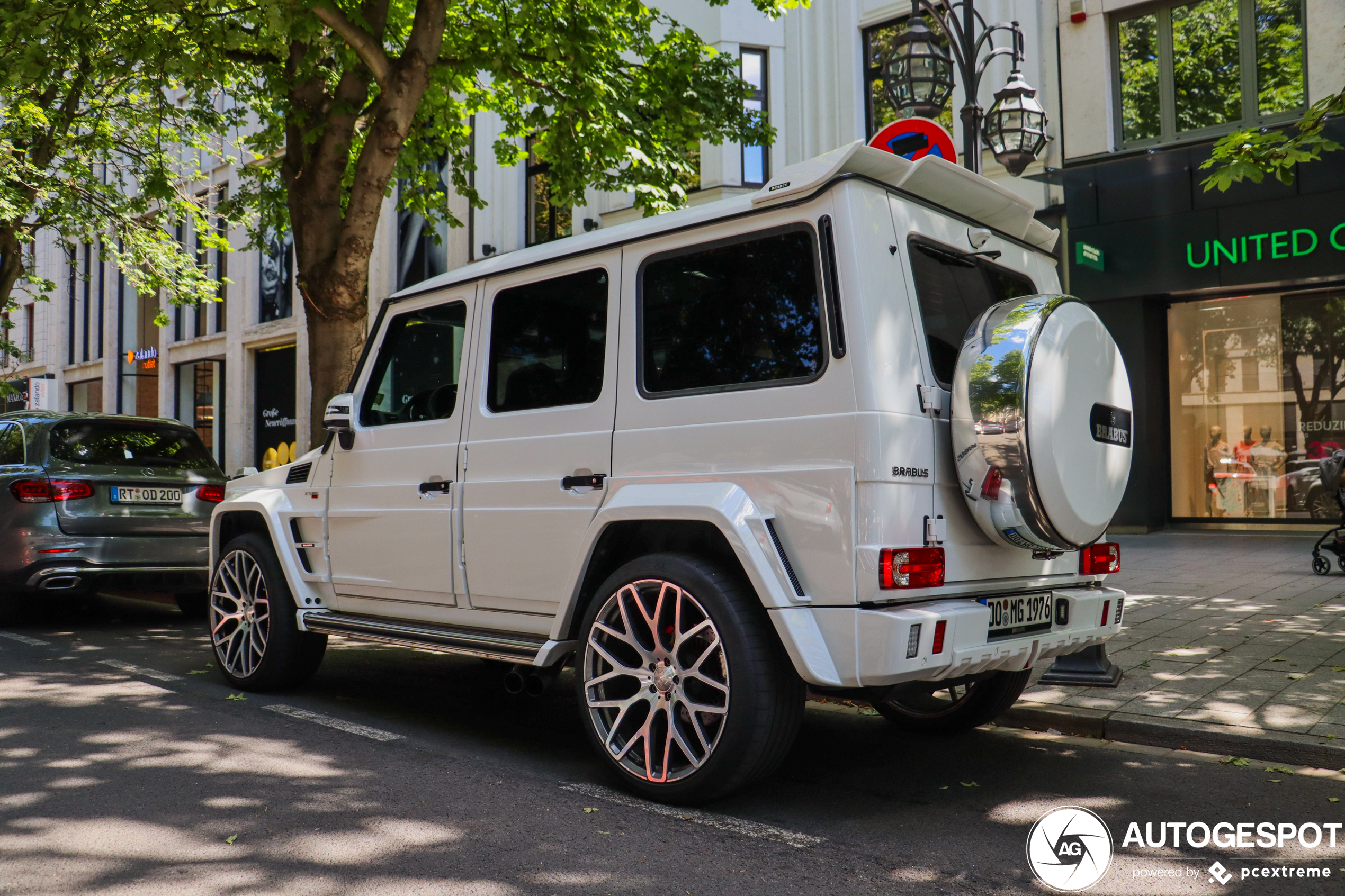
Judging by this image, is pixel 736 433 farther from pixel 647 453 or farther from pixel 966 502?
pixel 966 502

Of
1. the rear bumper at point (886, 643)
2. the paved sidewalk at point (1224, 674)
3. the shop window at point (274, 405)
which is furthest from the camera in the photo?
the shop window at point (274, 405)

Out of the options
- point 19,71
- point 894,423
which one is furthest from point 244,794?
point 19,71

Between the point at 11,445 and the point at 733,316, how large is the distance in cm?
717

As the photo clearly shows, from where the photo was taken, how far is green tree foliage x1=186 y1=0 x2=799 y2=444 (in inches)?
338

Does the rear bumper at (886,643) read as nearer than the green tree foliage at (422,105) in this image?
Yes

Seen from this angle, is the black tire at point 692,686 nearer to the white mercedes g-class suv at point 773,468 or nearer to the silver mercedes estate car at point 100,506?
the white mercedes g-class suv at point 773,468

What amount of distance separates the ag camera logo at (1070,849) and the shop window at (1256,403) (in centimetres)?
1196

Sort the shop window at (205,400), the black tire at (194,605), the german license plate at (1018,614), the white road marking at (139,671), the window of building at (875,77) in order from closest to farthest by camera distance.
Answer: the german license plate at (1018,614)
the white road marking at (139,671)
the black tire at (194,605)
the window of building at (875,77)
the shop window at (205,400)

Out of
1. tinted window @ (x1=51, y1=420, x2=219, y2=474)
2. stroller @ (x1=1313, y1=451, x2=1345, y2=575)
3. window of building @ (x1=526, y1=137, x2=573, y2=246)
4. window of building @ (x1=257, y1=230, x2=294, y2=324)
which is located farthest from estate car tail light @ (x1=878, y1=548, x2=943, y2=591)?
window of building @ (x1=257, y1=230, x2=294, y2=324)

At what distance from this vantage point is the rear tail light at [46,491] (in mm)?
8000

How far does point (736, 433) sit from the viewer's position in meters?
3.77

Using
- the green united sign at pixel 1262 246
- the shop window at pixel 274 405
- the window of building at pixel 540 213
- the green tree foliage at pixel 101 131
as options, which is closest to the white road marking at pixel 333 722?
the green tree foliage at pixel 101 131

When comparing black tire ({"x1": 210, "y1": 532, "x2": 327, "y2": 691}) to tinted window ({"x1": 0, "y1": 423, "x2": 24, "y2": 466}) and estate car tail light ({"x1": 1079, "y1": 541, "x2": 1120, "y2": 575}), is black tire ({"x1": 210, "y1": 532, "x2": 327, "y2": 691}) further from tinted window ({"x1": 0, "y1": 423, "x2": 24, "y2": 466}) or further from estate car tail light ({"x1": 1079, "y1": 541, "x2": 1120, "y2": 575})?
estate car tail light ({"x1": 1079, "y1": 541, "x2": 1120, "y2": 575})

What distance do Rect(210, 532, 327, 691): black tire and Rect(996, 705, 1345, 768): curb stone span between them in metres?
3.61
